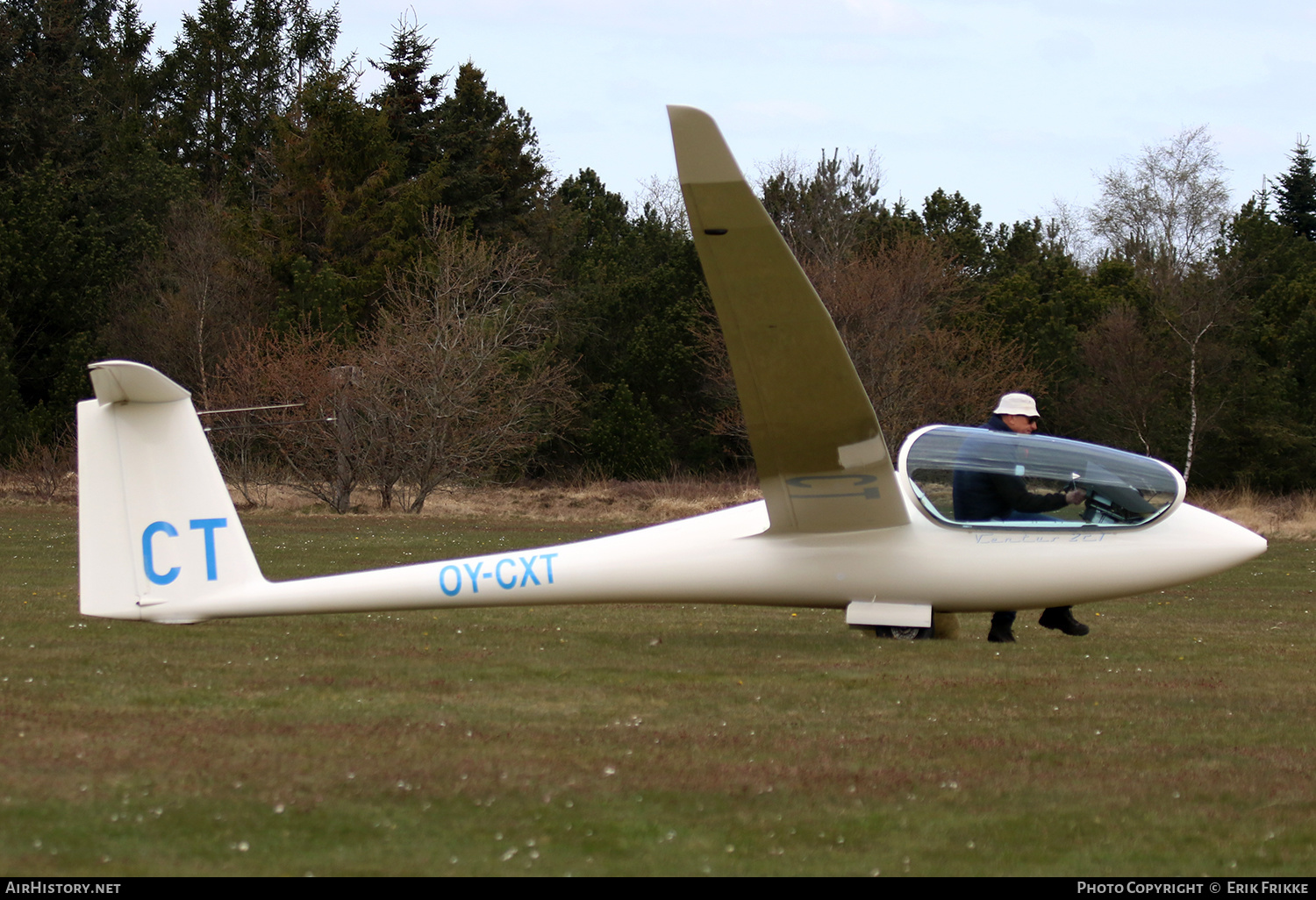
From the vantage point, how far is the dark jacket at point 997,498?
359 inches

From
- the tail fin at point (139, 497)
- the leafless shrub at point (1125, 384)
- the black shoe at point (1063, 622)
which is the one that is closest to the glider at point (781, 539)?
the tail fin at point (139, 497)

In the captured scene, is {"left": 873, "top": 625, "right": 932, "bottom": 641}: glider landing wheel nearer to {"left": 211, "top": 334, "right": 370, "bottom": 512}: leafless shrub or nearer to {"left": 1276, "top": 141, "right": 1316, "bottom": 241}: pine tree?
{"left": 211, "top": 334, "right": 370, "bottom": 512}: leafless shrub

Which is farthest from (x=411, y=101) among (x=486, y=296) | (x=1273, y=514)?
(x=1273, y=514)

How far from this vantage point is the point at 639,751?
228 inches

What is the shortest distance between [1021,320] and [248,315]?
2908 cm

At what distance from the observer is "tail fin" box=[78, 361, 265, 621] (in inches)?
324

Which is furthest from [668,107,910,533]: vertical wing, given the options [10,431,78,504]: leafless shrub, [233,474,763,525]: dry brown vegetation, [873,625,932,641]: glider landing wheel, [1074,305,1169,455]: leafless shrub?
[1074,305,1169,455]: leafless shrub

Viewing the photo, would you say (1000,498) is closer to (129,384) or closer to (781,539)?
(781,539)

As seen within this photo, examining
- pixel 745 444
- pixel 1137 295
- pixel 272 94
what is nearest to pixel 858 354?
pixel 745 444

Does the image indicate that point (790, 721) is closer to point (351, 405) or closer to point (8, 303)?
point (351, 405)

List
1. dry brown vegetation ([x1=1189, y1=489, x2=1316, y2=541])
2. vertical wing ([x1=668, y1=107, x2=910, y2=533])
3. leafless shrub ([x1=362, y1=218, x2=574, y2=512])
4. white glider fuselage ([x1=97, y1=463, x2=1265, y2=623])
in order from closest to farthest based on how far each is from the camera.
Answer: vertical wing ([x1=668, y1=107, x2=910, y2=533]) → white glider fuselage ([x1=97, y1=463, x2=1265, y2=623]) → dry brown vegetation ([x1=1189, y1=489, x2=1316, y2=541]) → leafless shrub ([x1=362, y1=218, x2=574, y2=512])

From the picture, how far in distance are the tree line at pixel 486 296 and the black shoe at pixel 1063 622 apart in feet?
79.6

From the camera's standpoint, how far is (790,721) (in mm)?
6523

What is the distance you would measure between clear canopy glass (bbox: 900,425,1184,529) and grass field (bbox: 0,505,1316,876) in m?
0.95
